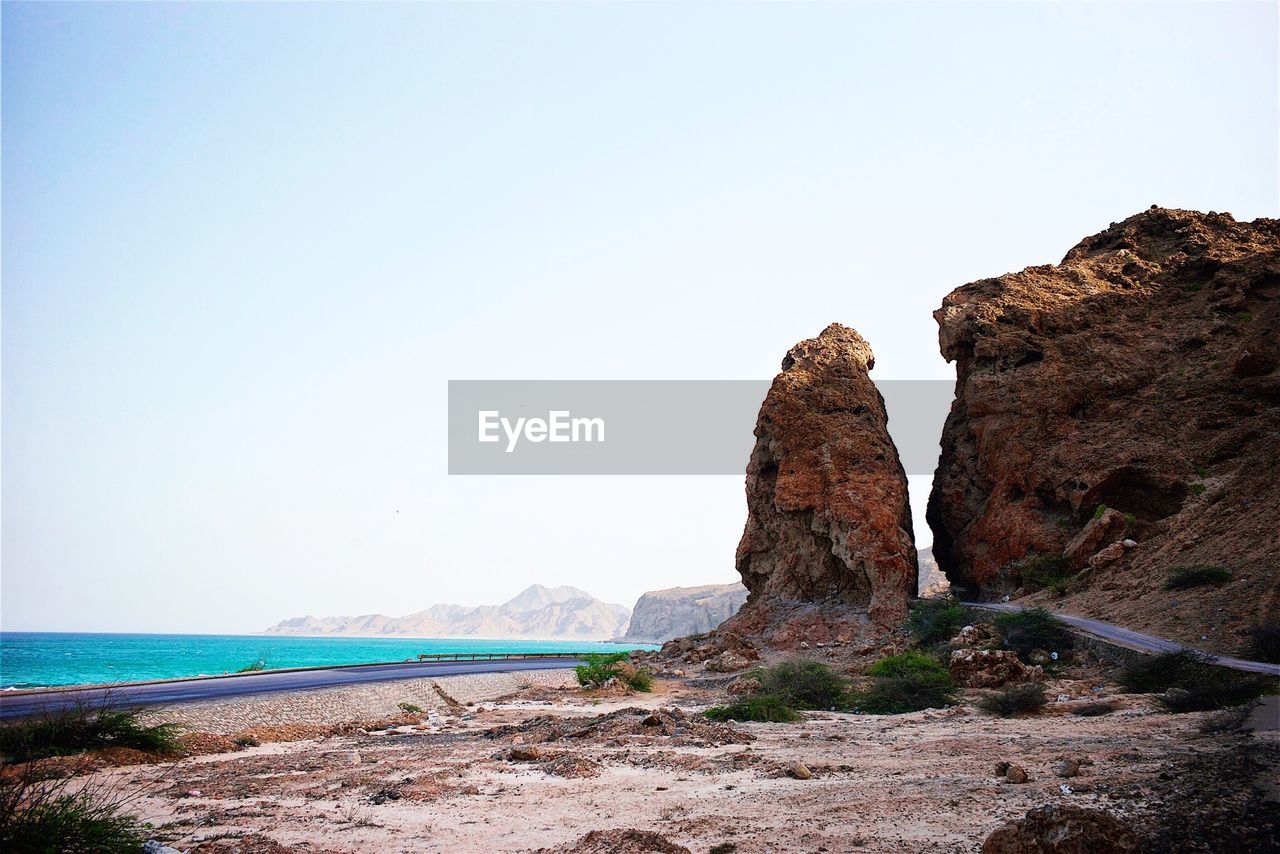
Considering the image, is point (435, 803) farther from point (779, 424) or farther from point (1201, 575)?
point (779, 424)

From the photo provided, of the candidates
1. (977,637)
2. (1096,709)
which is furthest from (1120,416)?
(1096,709)

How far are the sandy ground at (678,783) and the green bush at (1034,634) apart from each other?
6.70 meters

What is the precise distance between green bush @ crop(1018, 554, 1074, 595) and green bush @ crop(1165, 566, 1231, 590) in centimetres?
665

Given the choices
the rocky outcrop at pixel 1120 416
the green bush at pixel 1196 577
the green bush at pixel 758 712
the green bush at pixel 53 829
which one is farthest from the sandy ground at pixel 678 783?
the rocky outcrop at pixel 1120 416

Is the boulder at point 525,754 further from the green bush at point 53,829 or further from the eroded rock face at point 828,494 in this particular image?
the eroded rock face at point 828,494

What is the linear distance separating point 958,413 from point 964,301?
19.2ft

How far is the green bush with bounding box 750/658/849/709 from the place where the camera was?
17.3 meters

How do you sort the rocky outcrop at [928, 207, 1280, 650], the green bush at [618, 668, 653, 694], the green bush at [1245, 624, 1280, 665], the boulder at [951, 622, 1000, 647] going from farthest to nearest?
1. the green bush at [618, 668, 653, 694]
2. the rocky outcrop at [928, 207, 1280, 650]
3. the boulder at [951, 622, 1000, 647]
4. the green bush at [1245, 624, 1280, 665]

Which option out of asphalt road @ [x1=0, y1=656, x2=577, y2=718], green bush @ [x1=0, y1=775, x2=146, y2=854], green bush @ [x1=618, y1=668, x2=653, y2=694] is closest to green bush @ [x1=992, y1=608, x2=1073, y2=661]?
green bush @ [x1=618, y1=668, x2=653, y2=694]

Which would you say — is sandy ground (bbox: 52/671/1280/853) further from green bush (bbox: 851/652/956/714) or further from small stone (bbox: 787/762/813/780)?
green bush (bbox: 851/652/956/714)

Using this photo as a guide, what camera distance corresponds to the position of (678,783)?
8.91m

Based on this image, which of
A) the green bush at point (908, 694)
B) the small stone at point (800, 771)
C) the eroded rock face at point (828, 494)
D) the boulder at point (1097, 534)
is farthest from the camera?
the eroded rock face at point (828, 494)

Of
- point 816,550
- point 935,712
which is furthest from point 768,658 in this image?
point 935,712

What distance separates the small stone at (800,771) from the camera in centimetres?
874
